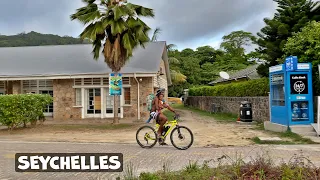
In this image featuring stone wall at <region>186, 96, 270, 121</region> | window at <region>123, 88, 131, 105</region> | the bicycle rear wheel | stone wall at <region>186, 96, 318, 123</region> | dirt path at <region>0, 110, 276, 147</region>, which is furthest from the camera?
window at <region>123, 88, 131, 105</region>

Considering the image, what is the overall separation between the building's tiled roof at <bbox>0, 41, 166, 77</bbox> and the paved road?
10.2 m

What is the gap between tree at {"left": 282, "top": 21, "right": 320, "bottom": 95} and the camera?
539 inches

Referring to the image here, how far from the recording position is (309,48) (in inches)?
553

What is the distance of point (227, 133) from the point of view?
1409 cm

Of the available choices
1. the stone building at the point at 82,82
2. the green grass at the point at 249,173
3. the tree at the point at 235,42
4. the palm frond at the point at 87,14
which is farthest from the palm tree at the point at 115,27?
the tree at the point at 235,42

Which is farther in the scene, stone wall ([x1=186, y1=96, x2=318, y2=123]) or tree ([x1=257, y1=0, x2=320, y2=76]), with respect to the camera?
tree ([x1=257, y1=0, x2=320, y2=76])

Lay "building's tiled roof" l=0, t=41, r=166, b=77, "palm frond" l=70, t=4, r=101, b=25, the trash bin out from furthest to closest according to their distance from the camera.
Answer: "building's tiled roof" l=0, t=41, r=166, b=77 < the trash bin < "palm frond" l=70, t=4, r=101, b=25

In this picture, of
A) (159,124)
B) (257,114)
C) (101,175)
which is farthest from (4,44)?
(101,175)

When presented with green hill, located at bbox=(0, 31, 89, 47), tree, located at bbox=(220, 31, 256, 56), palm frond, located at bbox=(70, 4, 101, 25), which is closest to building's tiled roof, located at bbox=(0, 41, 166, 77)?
palm frond, located at bbox=(70, 4, 101, 25)

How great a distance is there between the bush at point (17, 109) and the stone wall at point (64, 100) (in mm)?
5348

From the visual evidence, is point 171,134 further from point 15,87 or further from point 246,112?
point 15,87

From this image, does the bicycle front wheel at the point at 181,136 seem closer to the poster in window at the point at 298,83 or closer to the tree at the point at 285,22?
the poster in window at the point at 298,83

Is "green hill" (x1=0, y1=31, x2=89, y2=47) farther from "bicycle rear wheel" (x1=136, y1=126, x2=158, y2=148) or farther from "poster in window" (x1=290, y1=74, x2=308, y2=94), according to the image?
"bicycle rear wheel" (x1=136, y1=126, x2=158, y2=148)

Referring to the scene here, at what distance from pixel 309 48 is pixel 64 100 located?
15025 millimetres
